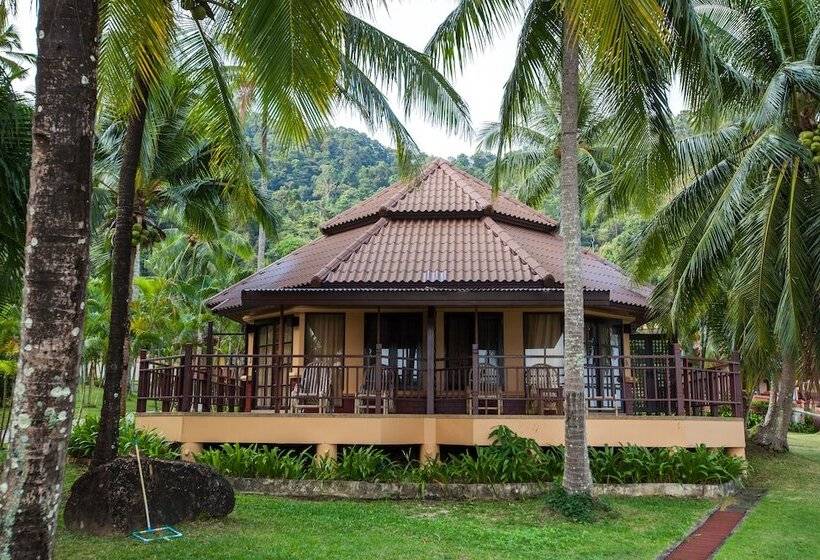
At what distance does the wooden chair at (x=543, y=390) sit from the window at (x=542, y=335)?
77cm

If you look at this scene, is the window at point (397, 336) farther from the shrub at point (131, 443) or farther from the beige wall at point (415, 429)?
the shrub at point (131, 443)

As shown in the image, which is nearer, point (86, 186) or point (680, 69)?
point (86, 186)

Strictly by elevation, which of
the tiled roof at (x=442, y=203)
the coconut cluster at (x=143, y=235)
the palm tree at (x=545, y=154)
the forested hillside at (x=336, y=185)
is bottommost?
the coconut cluster at (x=143, y=235)

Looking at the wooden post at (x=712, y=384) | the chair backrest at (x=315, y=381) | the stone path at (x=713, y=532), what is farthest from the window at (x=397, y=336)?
the stone path at (x=713, y=532)

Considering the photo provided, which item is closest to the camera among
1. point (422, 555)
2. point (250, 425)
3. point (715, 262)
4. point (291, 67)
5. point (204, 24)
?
point (291, 67)

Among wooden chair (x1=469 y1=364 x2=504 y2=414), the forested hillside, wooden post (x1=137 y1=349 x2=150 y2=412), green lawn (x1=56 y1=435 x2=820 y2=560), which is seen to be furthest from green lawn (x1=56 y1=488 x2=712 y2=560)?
the forested hillside

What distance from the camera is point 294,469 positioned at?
10812 millimetres

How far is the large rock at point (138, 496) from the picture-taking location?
7426 mm

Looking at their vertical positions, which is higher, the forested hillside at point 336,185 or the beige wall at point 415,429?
the forested hillside at point 336,185

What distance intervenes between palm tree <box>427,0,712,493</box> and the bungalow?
150 cm

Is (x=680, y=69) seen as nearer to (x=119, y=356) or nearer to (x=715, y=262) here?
(x=715, y=262)

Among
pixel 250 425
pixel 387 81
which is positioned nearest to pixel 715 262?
pixel 387 81

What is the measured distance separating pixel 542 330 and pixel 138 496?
8.77 metres

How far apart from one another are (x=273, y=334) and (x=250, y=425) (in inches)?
168
